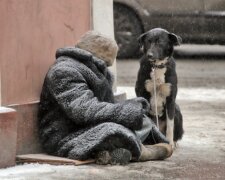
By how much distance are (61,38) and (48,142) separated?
3.55ft

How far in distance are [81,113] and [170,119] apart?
1219mm

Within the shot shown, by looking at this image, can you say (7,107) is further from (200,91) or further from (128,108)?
(200,91)

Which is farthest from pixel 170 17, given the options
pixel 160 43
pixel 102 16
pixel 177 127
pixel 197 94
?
pixel 160 43

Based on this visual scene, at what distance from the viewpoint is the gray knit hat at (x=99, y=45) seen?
619 centimetres

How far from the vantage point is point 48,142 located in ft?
20.1

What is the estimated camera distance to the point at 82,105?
232 inches

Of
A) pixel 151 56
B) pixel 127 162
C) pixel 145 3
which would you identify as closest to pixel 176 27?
pixel 145 3

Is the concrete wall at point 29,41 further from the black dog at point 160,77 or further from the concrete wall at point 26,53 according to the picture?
the black dog at point 160,77

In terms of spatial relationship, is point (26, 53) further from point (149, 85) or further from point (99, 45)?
point (149, 85)

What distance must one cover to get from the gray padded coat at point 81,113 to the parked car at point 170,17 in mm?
7942

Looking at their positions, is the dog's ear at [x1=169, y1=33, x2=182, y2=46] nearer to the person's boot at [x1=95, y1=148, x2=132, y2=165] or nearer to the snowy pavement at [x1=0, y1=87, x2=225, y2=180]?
the snowy pavement at [x1=0, y1=87, x2=225, y2=180]

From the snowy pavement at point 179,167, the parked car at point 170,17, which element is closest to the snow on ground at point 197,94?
the snowy pavement at point 179,167

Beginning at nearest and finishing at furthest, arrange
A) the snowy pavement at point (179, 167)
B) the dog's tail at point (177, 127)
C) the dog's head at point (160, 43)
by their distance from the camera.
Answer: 1. the snowy pavement at point (179, 167)
2. the dog's head at point (160, 43)
3. the dog's tail at point (177, 127)

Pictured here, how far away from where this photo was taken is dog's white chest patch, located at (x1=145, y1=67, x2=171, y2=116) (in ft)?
22.0
